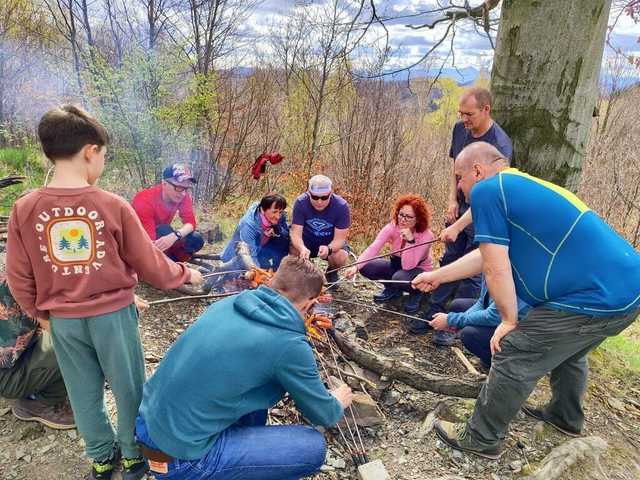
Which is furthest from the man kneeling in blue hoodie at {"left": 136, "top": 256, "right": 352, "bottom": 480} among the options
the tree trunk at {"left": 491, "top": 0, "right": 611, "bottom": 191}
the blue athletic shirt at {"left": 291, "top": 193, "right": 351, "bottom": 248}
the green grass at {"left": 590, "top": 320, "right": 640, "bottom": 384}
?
the green grass at {"left": 590, "top": 320, "right": 640, "bottom": 384}

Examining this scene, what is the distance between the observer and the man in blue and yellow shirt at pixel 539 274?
1.98 meters

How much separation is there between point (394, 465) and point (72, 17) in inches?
355

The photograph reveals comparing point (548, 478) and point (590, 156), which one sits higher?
point (590, 156)

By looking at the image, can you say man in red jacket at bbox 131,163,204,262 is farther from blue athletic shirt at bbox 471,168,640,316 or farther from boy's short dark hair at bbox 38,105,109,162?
blue athletic shirt at bbox 471,168,640,316

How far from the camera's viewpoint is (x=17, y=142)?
413 inches

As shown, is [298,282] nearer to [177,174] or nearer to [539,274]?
[539,274]

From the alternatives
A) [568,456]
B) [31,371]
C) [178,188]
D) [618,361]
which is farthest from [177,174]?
[618,361]

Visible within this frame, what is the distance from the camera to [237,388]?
167 centimetres

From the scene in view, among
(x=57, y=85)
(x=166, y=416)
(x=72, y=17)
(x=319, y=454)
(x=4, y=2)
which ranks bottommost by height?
(x=319, y=454)

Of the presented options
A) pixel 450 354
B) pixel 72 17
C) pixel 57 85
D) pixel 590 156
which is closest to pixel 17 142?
pixel 57 85

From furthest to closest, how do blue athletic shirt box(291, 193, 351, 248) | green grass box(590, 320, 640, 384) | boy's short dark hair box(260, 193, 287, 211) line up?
blue athletic shirt box(291, 193, 351, 248) → boy's short dark hair box(260, 193, 287, 211) → green grass box(590, 320, 640, 384)

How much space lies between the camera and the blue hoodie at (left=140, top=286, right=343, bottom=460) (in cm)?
164

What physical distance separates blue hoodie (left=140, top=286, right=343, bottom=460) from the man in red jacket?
2404mm

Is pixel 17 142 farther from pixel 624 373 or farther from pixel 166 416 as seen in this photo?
pixel 624 373
